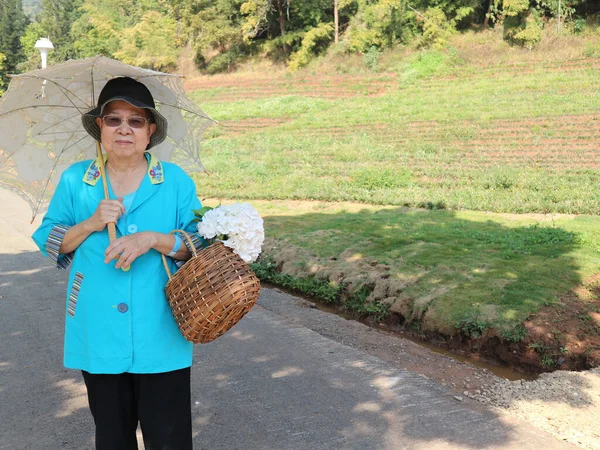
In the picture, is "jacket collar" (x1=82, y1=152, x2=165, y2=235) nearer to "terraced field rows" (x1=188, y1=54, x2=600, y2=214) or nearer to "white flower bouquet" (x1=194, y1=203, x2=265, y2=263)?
"white flower bouquet" (x1=194, y1=203, x2=265, y2=263)

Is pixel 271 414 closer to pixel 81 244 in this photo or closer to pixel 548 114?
pixel 81 244

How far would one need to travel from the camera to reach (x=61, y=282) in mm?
8117

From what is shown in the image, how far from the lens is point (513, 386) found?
4848 mm

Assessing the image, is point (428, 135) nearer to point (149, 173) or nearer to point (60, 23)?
point (149, 173)

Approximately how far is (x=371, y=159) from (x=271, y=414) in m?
16.6

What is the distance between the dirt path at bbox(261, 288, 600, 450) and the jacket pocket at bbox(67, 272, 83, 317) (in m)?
2.85

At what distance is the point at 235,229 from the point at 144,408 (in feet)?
2.67

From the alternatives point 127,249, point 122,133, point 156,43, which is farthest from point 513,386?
point 156,43

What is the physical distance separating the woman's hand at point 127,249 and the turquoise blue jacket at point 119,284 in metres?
0.11

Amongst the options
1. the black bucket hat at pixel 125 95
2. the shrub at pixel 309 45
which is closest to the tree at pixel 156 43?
the shrub at pixel 309 45

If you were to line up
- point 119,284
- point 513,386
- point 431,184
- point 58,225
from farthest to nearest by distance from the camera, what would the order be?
point 431,184 < point 513,386 < point 58,225 < point 119,284

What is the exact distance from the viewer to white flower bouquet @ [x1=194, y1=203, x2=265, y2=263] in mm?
2713

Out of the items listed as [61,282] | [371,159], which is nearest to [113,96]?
[61,282]

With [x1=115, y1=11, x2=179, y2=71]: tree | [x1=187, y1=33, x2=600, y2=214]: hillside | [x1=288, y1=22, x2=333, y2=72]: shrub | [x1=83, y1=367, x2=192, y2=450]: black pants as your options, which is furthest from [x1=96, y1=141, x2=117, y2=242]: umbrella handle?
[x1=115, y1=11, x2=179, y2=71]: tree
